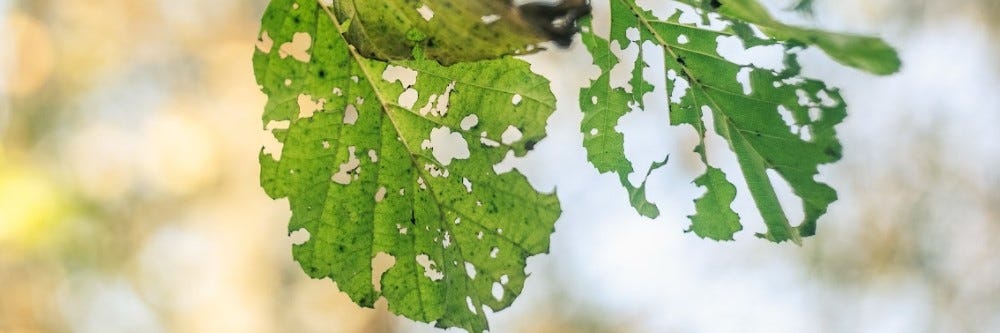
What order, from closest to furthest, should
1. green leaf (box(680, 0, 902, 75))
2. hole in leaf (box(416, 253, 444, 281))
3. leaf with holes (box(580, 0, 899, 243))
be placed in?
green leaf (box(680, 0, 902, 75)) < leaf with holes (box(580, 0, 899, 243)) < hole in leaf (box(416, 253, 444, 281))

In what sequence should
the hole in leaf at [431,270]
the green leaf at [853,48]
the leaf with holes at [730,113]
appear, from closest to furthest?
the green leaf at [853,48]
the leaf with holes at [730,113]
the hole in leaf at [431,270]

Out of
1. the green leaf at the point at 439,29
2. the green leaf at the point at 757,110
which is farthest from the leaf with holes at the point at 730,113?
the green leaf at the point at 439,29

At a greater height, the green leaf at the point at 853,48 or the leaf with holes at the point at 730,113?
the green leaf at the point at 853,48

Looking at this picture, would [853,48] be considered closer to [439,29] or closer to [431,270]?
[439,29]

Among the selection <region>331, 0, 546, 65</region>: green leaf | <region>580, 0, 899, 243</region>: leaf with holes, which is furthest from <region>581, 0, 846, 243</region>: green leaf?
<region>331, 0, 546, 65</region>: green leaf

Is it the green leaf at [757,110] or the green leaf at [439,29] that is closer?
the green leaf at [439,29]

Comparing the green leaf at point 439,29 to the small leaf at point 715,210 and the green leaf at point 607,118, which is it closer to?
the green leaf at point 607,118

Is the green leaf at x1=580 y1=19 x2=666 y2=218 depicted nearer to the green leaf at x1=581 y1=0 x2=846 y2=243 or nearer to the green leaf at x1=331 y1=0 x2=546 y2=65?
the green leaf at x1=581 y1=0 x2=846 y2=243
